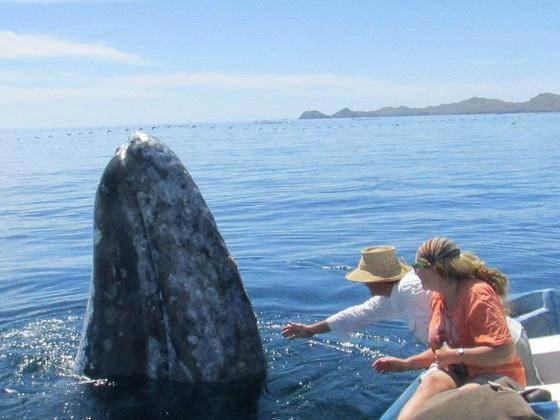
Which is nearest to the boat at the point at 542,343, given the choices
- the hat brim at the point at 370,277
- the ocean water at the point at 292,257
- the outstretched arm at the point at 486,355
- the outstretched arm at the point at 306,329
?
the outstretched arm at the point at 486,355

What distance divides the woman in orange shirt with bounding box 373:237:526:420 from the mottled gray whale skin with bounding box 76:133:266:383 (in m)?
1.88

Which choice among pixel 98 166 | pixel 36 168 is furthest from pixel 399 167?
pixel 36 168

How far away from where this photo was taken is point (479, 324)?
4664 millimetres

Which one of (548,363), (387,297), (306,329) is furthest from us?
(306,329)

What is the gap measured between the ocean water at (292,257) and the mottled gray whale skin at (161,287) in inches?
9.5

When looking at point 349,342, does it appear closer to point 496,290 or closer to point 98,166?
point 496,290

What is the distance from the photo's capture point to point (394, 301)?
6.08 m

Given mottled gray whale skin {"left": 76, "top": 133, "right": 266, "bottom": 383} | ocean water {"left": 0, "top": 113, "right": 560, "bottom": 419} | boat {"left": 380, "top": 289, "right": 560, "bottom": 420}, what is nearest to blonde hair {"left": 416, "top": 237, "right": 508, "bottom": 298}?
boat {"left": 380, "top": 289, "right": 560, "bottom": 420}

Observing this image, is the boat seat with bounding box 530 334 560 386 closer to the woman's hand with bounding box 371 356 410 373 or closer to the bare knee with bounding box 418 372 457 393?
the woman's hand with bounding box 371 356 410 373

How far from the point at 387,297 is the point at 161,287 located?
1.78 m

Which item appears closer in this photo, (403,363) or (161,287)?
(403,363)

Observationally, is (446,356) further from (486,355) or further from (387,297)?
(387,297)

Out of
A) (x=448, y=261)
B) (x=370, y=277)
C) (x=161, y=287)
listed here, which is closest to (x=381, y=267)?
(x=370, y=277)

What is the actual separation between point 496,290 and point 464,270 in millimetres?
332
